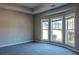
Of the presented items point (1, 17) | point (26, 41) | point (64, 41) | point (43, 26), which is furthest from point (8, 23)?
point (64, 41)

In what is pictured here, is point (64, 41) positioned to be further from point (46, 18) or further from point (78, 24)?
point (46, 18)

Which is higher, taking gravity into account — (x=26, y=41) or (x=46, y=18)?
(x=46, y=18)

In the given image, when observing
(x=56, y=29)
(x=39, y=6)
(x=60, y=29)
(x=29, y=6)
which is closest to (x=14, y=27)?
(x=29, y=6)

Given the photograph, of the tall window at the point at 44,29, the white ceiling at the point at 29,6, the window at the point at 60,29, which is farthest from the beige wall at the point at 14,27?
the window at the point at 60,29

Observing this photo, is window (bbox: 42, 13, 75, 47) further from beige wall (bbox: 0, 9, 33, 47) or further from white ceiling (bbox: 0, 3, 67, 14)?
beige wall (bbox: 0, 9, 33, 47)

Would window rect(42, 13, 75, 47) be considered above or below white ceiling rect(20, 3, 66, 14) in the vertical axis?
below

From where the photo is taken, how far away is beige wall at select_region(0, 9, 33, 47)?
151 inches

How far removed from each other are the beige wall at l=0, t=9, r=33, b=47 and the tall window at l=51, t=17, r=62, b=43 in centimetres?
135

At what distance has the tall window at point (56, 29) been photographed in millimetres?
3926

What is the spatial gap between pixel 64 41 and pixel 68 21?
2.73 ft

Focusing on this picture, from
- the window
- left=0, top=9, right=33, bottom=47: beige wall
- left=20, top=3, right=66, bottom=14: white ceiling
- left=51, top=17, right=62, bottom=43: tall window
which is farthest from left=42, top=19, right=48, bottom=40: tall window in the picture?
left=0, top=9, right=33, bottom=47: beige wall

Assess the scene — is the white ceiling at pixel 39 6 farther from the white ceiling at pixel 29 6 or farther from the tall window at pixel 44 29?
the tall window at pixel 44 29

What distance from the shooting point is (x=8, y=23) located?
4.02 meters

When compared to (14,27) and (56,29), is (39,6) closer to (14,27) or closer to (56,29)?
(56,29)
